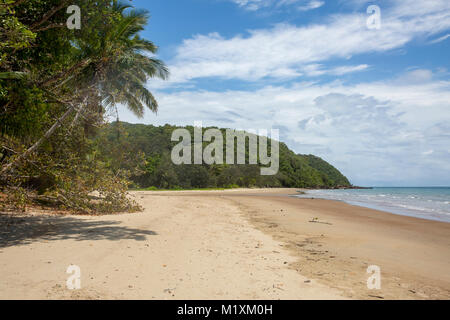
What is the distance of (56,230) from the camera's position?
7785mm

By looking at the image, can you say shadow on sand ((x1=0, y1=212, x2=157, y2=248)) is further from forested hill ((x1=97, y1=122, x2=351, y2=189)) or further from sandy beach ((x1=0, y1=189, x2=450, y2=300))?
forested hill ((x1=97, y1=122, x2=351, y2=189))

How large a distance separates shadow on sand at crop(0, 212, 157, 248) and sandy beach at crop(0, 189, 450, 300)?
0.02 m

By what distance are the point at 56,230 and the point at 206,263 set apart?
489 cm

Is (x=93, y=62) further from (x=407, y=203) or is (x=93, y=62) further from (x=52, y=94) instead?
(x=407, y=203)

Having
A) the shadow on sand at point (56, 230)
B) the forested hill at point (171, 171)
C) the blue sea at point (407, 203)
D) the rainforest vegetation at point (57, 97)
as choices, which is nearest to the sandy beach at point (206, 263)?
the shadow on sand at point (56, 230)

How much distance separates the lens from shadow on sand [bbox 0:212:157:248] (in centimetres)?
678

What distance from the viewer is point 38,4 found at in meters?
6.68

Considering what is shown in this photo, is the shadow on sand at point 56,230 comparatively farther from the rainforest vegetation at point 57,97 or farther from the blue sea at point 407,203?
the blue sea at point 407,203

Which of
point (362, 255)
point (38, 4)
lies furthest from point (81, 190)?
point (362, 255)

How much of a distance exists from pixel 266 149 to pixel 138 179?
5514 cm

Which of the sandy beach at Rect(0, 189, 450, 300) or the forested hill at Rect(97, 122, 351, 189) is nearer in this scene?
the sandy beach at Rect(0, 189, 450, 300)

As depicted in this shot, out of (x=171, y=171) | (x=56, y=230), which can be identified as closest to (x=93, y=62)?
(x=56, y=230)

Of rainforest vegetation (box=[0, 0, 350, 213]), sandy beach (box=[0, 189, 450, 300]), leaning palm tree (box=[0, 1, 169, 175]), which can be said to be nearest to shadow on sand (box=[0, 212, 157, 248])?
sandy beach (box=[0, 189, 450, 300])
